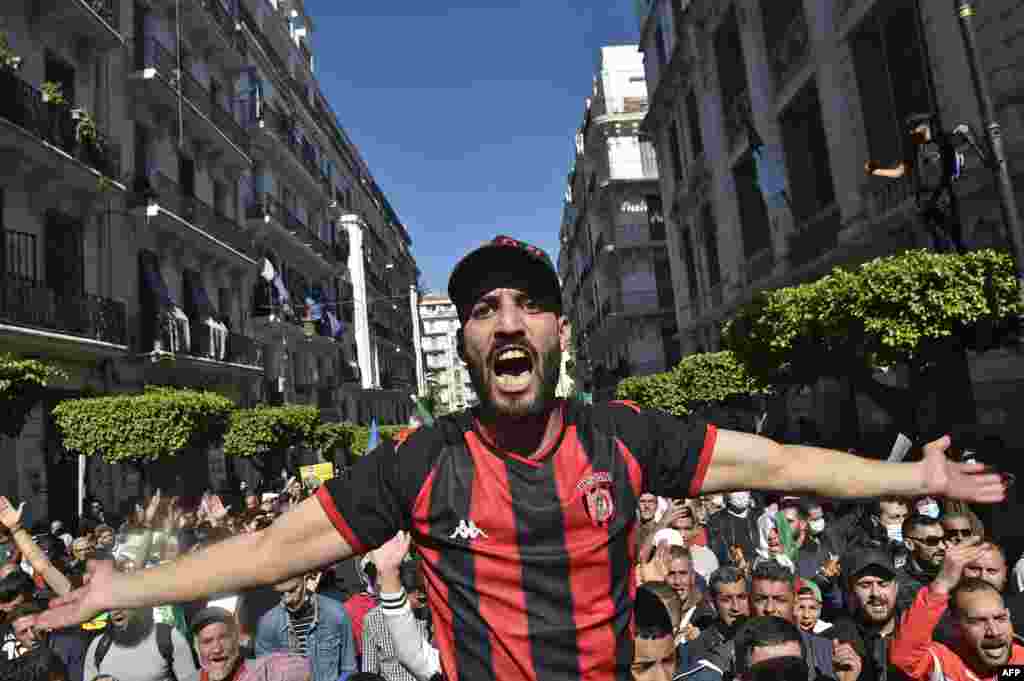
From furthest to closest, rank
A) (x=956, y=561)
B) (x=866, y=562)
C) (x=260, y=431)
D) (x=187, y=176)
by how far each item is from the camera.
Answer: (x=187, y=176), (x=260, y=431), (x=866, y=562), (x=956, y=561)

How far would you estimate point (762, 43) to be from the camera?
19.9 meters

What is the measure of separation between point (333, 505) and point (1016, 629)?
3.90 m

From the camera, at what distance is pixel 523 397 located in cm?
194

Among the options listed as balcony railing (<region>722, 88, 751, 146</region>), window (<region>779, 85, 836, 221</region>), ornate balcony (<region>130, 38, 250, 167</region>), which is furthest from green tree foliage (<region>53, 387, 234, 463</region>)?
balcony railing (<region>722, 88, 751, 146</region>)

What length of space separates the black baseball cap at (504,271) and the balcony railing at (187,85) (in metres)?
19.6

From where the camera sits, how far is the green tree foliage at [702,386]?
20.2 meters

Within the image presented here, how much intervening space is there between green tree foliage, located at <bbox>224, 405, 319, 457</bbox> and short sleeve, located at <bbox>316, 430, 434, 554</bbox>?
17.7 meters

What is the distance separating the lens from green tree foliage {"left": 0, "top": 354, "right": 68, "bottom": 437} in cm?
895

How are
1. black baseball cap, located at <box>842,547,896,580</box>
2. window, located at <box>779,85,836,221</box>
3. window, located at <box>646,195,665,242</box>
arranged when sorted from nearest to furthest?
black baseball cap, located at <box>842,547,896,580</box>, window, located at <box>779,85,836,221</box>, window, located at <box>646,195,665,242</box>

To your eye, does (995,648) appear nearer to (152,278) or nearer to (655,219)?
(152,278)

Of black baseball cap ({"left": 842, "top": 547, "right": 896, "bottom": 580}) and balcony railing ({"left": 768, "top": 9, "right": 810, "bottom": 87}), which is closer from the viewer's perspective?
black baseball cap ({"left": 842, "top": 547, "right": 896, "bottom": 580})

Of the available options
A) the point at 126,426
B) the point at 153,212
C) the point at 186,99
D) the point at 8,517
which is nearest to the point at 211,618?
the point at 8,517

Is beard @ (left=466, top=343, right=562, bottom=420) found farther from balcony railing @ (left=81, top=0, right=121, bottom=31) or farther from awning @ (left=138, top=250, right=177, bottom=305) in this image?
awning @ (left=138, top=250, right=177, bottom=305)

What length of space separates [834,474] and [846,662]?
8.71 feet
